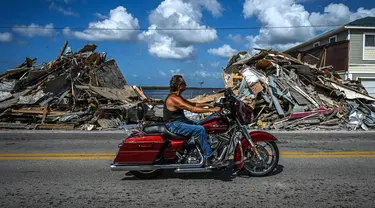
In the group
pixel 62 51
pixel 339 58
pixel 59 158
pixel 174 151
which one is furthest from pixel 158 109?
pixel 339 58

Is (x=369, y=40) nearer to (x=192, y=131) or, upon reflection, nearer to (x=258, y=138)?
(x=258, y=138)

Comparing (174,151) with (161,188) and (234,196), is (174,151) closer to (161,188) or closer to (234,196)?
(161,188)

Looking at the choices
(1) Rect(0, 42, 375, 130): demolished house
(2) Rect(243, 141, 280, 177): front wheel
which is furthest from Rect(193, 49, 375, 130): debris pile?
(2) Rect(243, 141, 280, 177): front wheel

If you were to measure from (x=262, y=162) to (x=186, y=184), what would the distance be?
4.67 feet

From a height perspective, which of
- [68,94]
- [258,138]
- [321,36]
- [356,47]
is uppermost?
[321,36]

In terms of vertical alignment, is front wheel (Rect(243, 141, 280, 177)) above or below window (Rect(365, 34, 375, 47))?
below

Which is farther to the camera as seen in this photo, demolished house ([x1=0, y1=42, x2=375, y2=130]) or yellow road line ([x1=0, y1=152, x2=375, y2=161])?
demolished house ([x1=0, y1=42, x2=375, y2=130])

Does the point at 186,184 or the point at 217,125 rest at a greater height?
the point at 217,125

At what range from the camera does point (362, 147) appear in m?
8.68

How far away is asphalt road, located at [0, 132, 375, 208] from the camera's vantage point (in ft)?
14.8

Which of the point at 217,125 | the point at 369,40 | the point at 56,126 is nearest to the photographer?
the point at 217,125

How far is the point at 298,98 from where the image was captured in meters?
15.2

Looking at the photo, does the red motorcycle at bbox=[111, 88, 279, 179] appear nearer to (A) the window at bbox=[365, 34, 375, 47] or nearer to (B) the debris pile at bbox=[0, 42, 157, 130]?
(B) the debris pile at bbox=[0, 42, 157, 130]

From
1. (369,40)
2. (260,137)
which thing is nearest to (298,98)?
(260,137)
